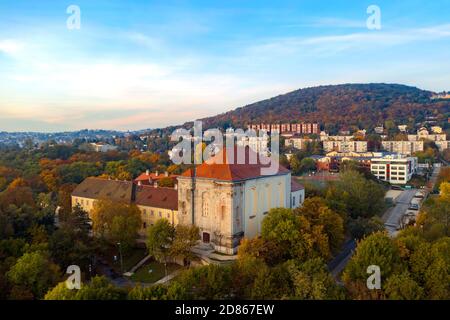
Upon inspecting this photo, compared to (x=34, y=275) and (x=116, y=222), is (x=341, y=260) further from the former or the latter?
(x=34, y=275)

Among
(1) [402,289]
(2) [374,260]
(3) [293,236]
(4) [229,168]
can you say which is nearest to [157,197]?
(4) [229,168]

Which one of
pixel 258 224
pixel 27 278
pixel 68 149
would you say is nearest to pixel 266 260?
pixel 258 224

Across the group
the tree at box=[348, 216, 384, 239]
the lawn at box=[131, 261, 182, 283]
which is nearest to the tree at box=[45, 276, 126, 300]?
the lawn at box=[131, 261, 182, 283]

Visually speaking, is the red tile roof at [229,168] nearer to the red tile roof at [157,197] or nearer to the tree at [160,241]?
the red tile roof at [157,197]

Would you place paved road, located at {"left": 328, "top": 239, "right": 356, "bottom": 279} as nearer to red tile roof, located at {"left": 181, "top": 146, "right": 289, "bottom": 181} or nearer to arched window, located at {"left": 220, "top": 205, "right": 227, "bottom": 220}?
arched window, located at {"left": 220, "top": 205, "right": 227, "bottom": 220}

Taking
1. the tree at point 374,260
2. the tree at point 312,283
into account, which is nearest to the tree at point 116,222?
the tree at point 312,283
